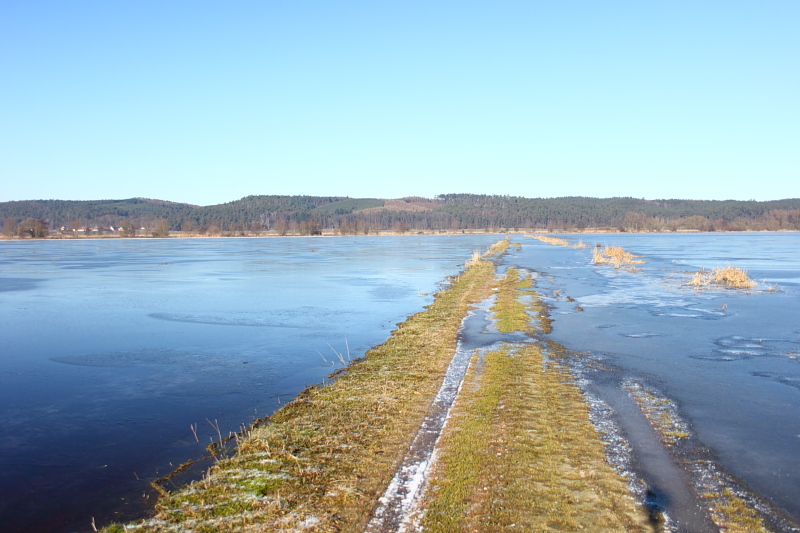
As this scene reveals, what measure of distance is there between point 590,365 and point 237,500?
22.8 ft

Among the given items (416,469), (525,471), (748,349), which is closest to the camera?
(525,471)

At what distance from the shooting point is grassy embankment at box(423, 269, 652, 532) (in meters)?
4.55

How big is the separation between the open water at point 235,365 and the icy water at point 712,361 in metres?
0.04

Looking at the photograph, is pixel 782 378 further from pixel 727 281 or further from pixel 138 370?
pixel 727 281

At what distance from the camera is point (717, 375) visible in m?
9.39

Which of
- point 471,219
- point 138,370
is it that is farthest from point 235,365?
point 471,219

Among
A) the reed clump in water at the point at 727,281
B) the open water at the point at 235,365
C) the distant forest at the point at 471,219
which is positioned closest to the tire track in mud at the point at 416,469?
the open water at the point at 235,365

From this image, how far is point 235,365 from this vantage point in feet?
35.1

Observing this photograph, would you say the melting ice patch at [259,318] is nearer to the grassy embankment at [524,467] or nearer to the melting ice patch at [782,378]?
the grassy embankment at [524,467]

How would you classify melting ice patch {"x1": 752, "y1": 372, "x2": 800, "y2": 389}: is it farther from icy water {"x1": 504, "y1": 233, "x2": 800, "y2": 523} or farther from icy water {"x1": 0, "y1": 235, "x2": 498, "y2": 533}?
icy water {"x1": 0, "y1": 235, "x2": 498, "y2": 533}

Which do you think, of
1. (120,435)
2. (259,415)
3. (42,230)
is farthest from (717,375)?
(42,230)

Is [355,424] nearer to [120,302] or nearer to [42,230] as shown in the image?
[120,302]

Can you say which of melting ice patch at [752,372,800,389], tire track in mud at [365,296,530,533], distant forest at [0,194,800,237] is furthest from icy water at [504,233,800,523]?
distant forest at [0,194,800,237]

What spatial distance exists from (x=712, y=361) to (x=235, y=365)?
899cm
